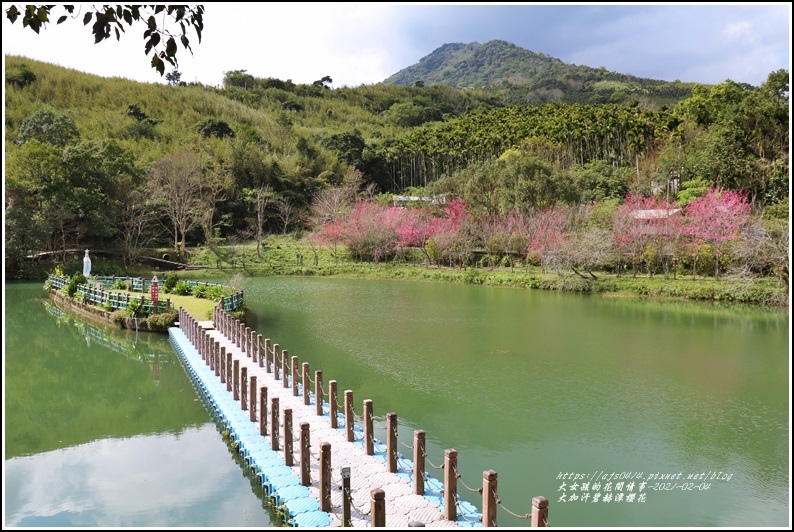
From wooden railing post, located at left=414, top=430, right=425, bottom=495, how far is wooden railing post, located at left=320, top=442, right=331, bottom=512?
3.21 ft

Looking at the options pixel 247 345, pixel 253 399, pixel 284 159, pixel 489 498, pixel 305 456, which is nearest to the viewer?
pixel 489 498

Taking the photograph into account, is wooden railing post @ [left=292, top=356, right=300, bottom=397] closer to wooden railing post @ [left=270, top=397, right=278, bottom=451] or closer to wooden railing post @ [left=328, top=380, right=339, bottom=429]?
wooden railing post @ [left=328, top=380, right=339, bottom=429]

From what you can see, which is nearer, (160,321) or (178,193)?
(160,321)

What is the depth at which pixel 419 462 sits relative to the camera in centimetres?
651

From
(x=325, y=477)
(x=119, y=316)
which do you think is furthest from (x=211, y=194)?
(x=325, y=477)

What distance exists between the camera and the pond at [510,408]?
23.9 feet

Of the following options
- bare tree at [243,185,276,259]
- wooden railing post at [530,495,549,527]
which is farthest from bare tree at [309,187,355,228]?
wooden railing post at [530,495,549,527]

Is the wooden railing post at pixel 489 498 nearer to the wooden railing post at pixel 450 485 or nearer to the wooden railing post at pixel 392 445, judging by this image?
the wooden railing post at pixel 450 485

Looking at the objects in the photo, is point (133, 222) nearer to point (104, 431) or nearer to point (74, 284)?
point (74, 284)

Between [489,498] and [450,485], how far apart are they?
0.47 meters

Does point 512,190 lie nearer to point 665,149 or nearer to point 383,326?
point 665,149

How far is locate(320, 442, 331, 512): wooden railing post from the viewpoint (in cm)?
625

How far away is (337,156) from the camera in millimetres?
53781

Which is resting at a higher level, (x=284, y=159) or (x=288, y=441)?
(x=284, y=159)
